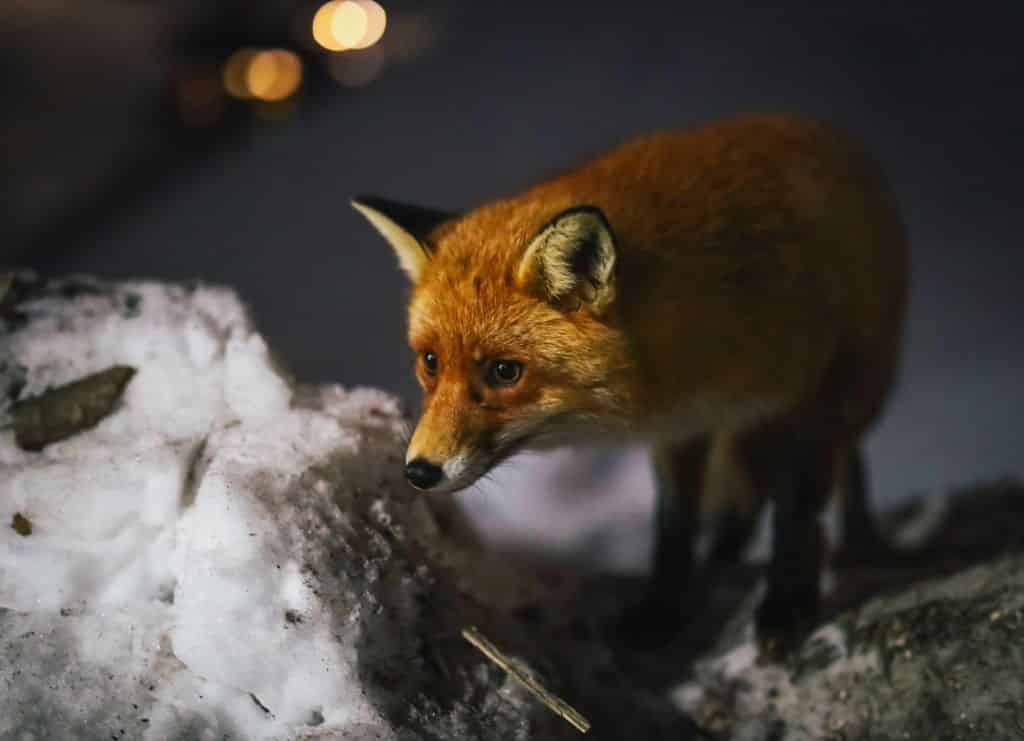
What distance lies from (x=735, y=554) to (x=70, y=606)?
77.1 inches

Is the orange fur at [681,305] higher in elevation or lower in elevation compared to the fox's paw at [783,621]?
higher

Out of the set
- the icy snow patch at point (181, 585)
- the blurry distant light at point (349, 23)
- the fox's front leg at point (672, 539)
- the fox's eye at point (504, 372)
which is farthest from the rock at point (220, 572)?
the blurry distant light at point (349, 23)

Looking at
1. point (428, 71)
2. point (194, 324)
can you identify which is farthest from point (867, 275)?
point (428, 71)

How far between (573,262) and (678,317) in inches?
11.2

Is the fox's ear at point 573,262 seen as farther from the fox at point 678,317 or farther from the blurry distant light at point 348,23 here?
the blurry distant light at point 348,23

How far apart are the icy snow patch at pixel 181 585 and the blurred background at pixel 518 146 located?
57.3 inches

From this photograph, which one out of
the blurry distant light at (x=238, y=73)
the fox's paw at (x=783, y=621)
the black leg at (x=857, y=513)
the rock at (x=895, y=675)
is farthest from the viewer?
the blurry distant light at (x=238, y=73)

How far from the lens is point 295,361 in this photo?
3.00m

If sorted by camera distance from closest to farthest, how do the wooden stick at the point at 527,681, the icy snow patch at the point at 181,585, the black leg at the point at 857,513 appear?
1. the icy snow patch at the point at 181,585
2. the wooden stick at the point at 527,681
3. the black leg at the point at 857,513

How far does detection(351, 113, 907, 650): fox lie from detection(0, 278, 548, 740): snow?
0.70 feet

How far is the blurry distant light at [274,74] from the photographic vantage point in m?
3.17

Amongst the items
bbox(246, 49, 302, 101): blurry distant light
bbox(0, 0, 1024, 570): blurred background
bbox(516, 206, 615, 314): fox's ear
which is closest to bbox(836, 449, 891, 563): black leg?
bbox(0, 0, 1024, 570): blurred background

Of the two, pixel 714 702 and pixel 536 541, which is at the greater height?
pixel 714 702

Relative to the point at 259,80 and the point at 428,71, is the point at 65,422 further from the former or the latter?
the point at 428,71
